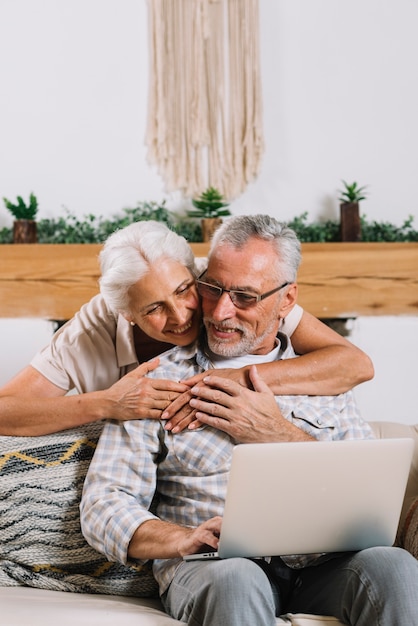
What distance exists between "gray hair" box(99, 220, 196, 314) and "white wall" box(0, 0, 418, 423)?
1.61m

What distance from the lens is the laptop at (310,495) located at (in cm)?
155

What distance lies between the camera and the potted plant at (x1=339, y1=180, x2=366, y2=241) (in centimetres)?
361

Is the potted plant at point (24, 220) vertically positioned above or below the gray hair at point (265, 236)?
below

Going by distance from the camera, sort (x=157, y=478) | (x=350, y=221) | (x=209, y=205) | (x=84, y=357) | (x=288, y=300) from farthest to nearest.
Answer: (x=350, y=221), (x=209, y=205), (x=84, y=357), (x=288, y=300), (x=157, y=478)

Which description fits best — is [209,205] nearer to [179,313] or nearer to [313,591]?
[179,313]

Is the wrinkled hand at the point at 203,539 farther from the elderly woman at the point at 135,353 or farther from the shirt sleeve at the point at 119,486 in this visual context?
the elderly woman at the point at 135,353

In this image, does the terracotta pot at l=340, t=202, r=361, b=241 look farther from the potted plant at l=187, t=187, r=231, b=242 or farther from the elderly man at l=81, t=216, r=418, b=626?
the elderly man at l=81, t=216, r=418, b=626

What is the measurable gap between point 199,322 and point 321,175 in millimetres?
1829

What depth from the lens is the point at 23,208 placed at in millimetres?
3463

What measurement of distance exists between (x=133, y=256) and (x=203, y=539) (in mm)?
686

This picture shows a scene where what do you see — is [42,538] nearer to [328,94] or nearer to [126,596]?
[126,596]

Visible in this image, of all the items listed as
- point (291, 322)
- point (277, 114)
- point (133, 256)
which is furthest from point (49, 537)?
point (277, 114)

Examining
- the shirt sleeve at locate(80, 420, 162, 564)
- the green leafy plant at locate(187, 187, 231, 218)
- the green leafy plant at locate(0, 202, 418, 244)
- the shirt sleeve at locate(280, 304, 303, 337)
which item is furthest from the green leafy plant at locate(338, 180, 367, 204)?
the shirt sleeve at locate(80, 420, 162, 564)

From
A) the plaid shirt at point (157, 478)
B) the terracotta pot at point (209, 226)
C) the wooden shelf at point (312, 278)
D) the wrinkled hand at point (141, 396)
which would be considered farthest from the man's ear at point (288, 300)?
the terracotta pot at point (209, 226)
